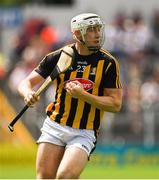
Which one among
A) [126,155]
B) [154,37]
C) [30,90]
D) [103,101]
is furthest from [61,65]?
[154,37]

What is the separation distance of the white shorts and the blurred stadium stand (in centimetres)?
738

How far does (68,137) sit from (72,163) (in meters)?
0.42

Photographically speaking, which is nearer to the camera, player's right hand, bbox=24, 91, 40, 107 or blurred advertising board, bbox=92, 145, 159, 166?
player's right hand, bbox=24, 91, 40, 107

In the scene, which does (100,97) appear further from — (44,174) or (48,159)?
(44,174)

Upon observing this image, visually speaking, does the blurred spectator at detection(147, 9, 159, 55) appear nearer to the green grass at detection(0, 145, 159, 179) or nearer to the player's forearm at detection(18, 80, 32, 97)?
the green grass at detection(0, 145, 159, 179)

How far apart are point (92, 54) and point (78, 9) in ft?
43.6

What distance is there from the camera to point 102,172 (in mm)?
17031

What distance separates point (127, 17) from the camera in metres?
21.8

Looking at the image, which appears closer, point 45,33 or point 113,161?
point 113,161

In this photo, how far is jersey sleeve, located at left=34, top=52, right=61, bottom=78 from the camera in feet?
33.1

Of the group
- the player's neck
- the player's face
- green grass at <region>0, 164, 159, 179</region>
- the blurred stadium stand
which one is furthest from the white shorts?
the blurred stadium stand

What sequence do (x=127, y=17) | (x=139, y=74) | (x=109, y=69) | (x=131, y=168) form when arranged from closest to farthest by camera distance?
1. (x=109, y=69)
2. (x=131, y=168)
3. (x=139, y=74)
4. (x=127, y=17)

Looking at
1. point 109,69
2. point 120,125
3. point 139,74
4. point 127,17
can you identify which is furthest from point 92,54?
point 127,17

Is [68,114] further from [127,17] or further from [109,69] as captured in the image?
[127,17]
